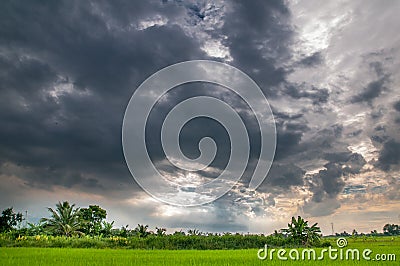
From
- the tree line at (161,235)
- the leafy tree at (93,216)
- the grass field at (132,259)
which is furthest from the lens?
the leafy tree at (93,216)

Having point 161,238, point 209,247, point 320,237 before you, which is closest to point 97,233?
point 161,238

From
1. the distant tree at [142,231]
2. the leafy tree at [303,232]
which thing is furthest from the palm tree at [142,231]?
the leafy tree at [303,232]

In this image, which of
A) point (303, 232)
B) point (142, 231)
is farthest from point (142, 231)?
point (303, 232)

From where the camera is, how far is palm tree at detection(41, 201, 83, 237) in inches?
1066

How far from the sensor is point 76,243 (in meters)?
21.3

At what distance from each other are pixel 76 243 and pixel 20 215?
639 inches

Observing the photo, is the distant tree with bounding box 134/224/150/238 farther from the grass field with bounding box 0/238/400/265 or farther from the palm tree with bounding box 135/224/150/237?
the grass field with bounding box 0/238/400/265

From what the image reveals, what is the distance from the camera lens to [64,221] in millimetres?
27391

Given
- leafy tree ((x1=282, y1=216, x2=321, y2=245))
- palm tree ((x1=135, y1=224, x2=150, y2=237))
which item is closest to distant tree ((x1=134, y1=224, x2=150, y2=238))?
palm tree ((x1=135, y1=224, x2=150, y2=237))

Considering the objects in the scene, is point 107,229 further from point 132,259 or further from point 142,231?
point 132,259

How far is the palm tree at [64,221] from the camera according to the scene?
2708cm

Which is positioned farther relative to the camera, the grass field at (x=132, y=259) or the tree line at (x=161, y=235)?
the tree line at (x=161, y=235)

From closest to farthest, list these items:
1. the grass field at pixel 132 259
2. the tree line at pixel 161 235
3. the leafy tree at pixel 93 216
A: the grass field at pixel 132 259 < the tree line at pixel 161 235 < the leafy tree at pixel 93 216

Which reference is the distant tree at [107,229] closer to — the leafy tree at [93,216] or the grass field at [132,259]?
the leafy tree at [93,216]
